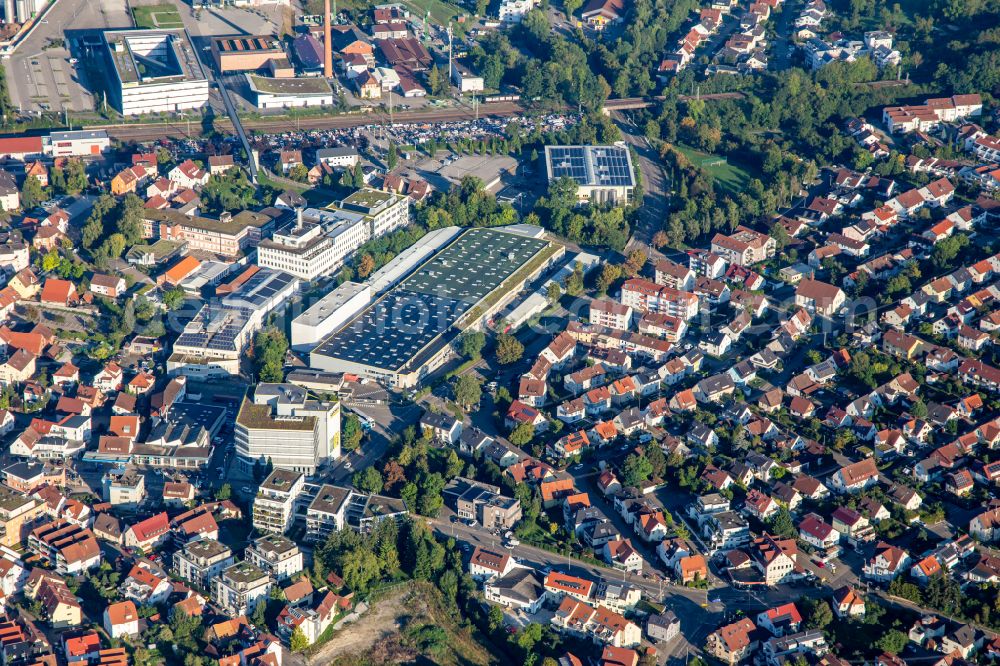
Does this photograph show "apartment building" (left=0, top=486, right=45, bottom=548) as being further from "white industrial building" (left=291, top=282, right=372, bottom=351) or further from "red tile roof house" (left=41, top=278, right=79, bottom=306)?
"white industrial building" (left=291, top=282, right=372, bottom=351)

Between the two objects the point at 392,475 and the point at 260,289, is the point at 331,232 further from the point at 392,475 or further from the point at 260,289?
the point at 392,475

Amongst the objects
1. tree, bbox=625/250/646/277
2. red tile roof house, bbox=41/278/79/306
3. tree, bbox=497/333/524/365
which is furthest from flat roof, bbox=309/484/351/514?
tree, bbox=625/250/646/277

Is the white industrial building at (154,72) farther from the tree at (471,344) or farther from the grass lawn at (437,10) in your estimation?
the tree at (471,344)

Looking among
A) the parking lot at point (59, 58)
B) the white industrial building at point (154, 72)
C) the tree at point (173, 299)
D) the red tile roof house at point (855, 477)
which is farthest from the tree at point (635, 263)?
the parking lot at point (59, 58)

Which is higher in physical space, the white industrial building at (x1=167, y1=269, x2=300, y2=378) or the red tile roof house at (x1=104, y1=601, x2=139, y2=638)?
the white industrial building at (x1=167, y1=269, x2=300, y2=378)

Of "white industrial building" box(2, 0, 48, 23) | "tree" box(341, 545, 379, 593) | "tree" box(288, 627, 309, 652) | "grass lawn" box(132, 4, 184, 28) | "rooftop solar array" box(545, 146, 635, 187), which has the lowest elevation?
"tree" box(288, 627, 309, 652)

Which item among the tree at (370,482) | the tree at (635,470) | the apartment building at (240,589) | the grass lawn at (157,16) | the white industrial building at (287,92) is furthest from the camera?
the grass lawn at (157,16)

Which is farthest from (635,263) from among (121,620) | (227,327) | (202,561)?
(121,620)
